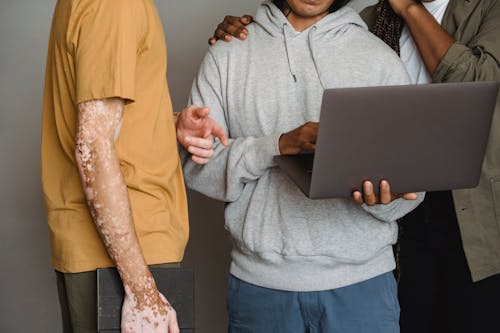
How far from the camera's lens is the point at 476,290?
6.61ft

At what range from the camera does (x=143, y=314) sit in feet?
4.52

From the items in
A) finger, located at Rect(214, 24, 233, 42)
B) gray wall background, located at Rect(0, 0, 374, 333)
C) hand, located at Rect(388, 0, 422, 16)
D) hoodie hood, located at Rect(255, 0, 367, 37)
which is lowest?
gray wall background, located at Rect(0, 0, 374, 333)

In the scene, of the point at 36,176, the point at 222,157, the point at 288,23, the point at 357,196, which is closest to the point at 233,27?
the point at 288,23

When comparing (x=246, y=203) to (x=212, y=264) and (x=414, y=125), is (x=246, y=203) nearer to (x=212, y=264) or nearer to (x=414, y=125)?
(x=414, y=125)

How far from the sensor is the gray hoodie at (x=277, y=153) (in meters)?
1.75

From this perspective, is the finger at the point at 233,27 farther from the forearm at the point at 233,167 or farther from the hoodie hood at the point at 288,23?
the forearm at the point at 233,167

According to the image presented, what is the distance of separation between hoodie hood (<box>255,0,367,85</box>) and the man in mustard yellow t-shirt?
0.45m

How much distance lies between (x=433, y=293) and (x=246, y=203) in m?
0.62

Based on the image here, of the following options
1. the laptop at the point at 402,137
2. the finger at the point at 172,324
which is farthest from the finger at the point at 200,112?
the finger at the point at 172,324

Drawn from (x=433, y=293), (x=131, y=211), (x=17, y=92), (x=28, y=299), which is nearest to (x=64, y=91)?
(x=131, y=211)

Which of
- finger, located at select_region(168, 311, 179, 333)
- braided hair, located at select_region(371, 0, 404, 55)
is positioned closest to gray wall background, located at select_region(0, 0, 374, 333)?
braided hair, located at select_region(371, 0, 404, 55)

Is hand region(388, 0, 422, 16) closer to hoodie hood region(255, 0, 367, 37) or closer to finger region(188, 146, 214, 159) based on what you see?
hoodie hood region(255, 0, 367, 37)

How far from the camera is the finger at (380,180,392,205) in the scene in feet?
5.23

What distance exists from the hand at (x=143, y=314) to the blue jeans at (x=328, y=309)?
45 cm
